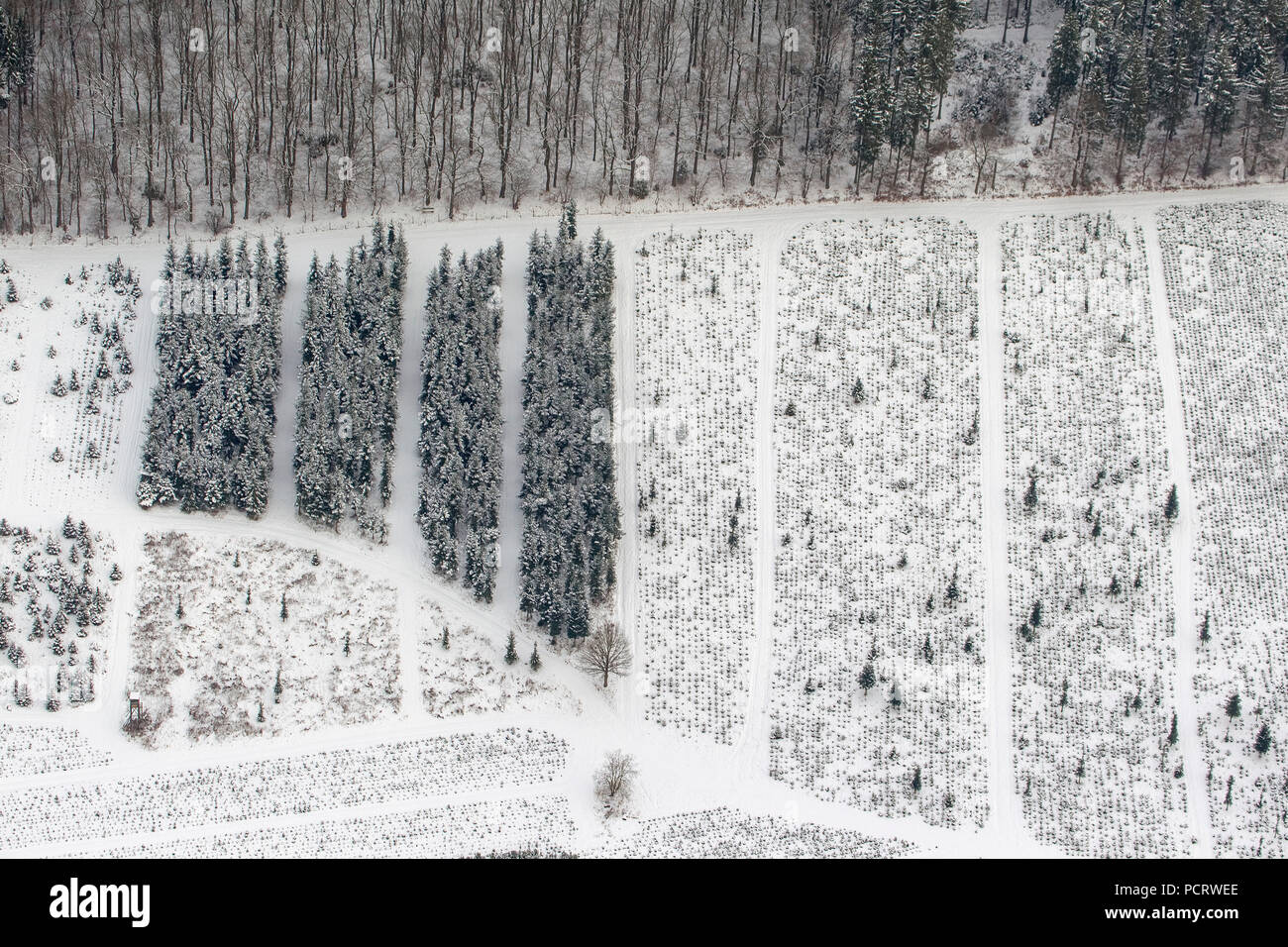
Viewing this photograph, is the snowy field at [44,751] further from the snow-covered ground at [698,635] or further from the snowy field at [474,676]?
the snowy field at [474,676]

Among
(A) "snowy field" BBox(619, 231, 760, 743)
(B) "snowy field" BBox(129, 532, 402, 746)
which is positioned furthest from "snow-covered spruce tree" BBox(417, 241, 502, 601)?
(A) "snowy field" BBox(619, 231, 760, 743)

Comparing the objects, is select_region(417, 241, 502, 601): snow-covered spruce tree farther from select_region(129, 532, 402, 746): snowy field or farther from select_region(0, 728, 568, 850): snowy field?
select_region(0, 728, 568, 850): snowy field

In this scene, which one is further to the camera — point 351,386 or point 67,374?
point 67,374

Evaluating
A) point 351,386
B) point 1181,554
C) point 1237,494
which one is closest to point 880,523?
point 1181,554

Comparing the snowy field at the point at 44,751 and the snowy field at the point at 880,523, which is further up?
the snowy field at the point at 880,523

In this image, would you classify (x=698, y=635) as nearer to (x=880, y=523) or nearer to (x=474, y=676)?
(x=474, y=676)

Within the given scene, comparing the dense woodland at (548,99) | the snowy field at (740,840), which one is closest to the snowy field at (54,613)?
the dense woodland at (548,99)
